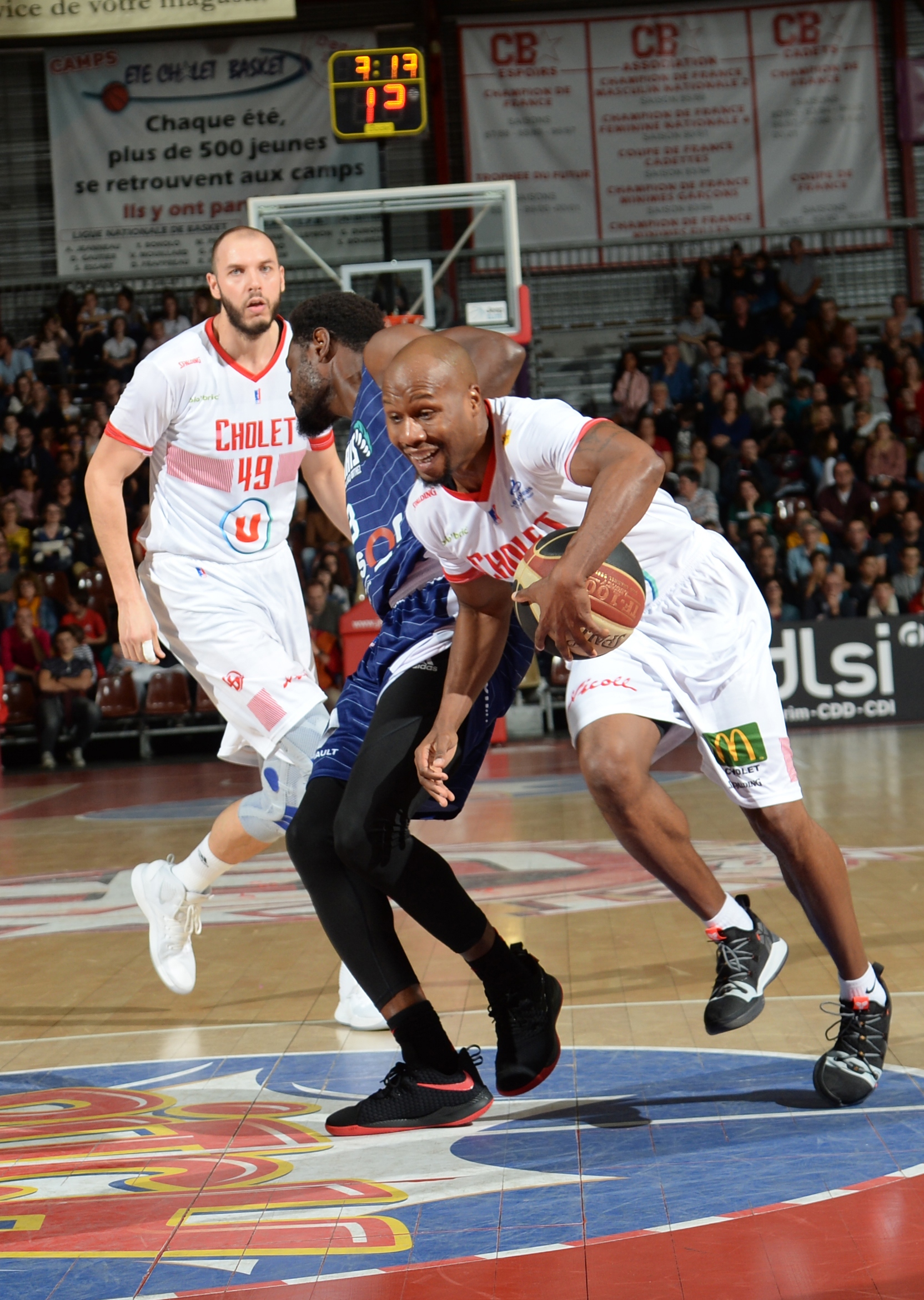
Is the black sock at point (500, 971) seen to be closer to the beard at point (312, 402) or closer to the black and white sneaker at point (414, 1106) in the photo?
the black and white sneaker at point (414, 1106)

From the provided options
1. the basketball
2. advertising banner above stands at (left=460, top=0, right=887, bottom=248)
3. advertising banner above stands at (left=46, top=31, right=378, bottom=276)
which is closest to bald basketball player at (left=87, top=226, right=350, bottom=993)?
advertising banner above stands at (left=460, top=0, right=887, bottom=248)

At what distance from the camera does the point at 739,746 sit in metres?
3.04

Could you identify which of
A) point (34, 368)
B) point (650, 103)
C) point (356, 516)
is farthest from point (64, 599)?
point (356, 516)

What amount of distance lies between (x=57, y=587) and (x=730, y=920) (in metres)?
11.5

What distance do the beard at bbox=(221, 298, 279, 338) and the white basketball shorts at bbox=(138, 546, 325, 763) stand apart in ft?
2.13

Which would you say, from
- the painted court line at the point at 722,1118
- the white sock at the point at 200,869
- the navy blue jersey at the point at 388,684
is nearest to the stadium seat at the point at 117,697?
the white sock at the point at 200,869

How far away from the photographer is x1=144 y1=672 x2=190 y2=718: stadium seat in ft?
42.1

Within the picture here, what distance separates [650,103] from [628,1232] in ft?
56.6

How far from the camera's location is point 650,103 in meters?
17.5

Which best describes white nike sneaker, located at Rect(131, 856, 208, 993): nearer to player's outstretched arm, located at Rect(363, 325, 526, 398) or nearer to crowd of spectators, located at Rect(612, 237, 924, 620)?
player's outstretched arm, located at Rect(363, 325, 526, 398)

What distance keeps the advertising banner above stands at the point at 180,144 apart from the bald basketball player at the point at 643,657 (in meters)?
15.6

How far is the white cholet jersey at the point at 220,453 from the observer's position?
4.04 meters

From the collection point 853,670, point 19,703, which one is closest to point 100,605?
point 19,703

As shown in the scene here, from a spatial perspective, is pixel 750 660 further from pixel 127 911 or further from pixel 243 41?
pixel 243 41
